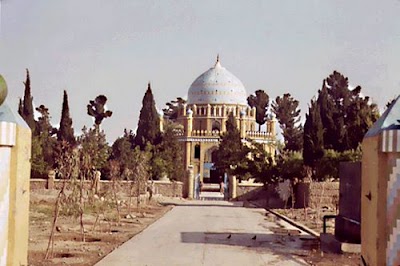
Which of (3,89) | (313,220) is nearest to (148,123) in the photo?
(313,220)

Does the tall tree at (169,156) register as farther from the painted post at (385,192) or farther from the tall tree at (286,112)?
the painted post at (385,192)

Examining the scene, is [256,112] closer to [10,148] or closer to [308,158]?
[308,158]

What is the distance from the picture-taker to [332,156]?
3148 centimetres

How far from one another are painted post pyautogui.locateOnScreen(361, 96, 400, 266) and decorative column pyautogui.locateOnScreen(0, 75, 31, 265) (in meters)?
3.02

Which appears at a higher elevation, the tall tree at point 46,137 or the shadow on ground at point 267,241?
the tall tree at point 46,137

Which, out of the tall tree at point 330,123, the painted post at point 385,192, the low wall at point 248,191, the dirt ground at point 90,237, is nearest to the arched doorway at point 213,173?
the low wall at point 248,191

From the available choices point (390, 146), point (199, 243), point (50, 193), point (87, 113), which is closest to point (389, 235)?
point (390, 146)

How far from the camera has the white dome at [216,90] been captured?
66062 mm

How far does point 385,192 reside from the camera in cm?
591

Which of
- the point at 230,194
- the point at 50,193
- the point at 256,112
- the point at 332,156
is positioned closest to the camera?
the point at 332,156

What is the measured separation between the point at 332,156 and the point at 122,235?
1663cm

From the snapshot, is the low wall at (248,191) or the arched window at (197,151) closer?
the low wall at (248,191)

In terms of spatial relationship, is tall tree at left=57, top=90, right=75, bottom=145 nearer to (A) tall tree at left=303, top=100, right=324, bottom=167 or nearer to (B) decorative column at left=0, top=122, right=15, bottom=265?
(A) tall tree at left=303, top=100, right=324, bottom=167

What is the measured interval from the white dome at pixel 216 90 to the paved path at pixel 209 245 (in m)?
44.9
